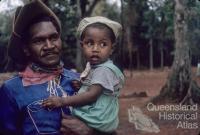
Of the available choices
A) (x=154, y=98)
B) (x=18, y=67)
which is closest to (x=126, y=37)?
(x=154, y=98)

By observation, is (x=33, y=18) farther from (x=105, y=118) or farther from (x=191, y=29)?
(x=191, y=29)

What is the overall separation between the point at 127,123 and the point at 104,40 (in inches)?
144

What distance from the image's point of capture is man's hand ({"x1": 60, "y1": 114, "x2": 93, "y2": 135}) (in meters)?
1.45

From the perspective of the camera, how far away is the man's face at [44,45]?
→ 148 centimetres

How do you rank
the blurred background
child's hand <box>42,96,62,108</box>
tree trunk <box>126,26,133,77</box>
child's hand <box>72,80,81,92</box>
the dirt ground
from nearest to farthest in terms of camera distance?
child's hand <box>42,96,62,108</box> < child's hand <box>72,80,81,92</box> < the dirt ground < the blurred background < tree trunk <box>126,26,133,77</box>

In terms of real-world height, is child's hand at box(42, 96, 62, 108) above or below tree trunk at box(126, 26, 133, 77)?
above

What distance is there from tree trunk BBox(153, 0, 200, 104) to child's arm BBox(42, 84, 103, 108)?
11.8 ft

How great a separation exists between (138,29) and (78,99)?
617cm

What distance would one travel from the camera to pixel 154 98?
5641 millimetres

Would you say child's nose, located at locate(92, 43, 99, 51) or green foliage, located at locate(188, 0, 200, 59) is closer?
child's nose, located at locate(92, 43, 99, 51)

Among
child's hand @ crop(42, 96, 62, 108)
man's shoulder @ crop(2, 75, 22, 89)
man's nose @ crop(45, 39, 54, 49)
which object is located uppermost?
man's nose @ crop(45, 39, 54, 49)

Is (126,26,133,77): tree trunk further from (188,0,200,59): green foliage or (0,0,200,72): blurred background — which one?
(188,0,200,59): green foliage

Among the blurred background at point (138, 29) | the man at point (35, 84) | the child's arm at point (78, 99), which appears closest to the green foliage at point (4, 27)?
the blurred background at point (138, 29)

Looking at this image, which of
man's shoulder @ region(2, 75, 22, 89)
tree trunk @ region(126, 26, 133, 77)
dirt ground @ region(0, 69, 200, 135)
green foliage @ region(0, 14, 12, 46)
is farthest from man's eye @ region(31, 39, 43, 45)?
tree trunk @ region(126, 26, 133, 77)
